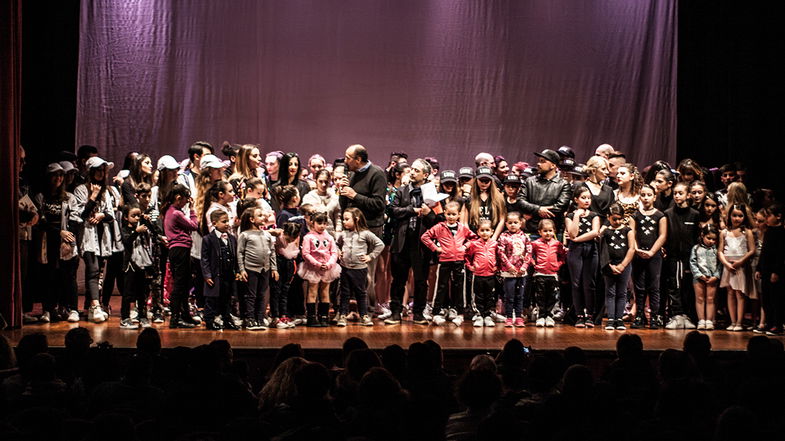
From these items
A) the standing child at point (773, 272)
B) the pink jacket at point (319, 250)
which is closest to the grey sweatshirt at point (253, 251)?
the pink jacket at point (319, 250)

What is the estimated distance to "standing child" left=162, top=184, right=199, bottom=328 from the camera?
7.61 metres

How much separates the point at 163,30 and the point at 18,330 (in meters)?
4.96

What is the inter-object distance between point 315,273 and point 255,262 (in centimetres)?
63

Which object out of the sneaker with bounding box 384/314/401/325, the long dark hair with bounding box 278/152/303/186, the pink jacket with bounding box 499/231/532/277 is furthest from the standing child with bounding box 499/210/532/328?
the long dark hair with bounding box 278/152/303/186

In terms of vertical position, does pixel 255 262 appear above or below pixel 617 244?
below

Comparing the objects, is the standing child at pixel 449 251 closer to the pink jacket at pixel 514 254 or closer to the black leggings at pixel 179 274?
the pink jacket at pixel 514 254

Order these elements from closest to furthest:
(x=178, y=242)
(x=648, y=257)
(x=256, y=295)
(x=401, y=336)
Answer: (x=401, y=336), (x=178, y=242), (x=256, y=295), (x=648, y=257)

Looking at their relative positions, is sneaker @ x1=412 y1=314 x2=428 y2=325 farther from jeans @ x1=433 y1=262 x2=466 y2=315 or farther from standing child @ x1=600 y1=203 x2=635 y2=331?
standing child @ x1=600 y1=203 x2=635 y2=331

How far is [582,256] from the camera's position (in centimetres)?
827

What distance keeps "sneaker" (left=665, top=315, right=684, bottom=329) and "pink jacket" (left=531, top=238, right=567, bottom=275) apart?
4.02 ft

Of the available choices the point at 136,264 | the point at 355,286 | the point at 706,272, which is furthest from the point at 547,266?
the point at 136,264

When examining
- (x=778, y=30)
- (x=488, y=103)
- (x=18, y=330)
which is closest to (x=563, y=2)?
(x=488, y=103)

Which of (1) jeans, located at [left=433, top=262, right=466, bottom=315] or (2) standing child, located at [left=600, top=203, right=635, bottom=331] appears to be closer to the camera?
(2) standing child, located at [left=600, top=203, right=635, bottom=331]

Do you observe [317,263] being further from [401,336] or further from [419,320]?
[419,320]
